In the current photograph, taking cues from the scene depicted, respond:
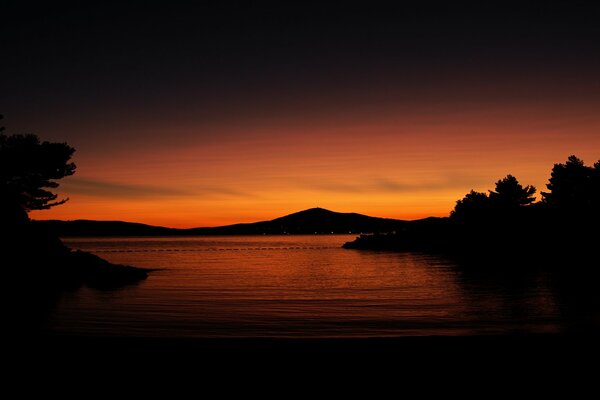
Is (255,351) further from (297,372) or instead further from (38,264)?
(38,264)

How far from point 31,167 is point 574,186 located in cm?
9952

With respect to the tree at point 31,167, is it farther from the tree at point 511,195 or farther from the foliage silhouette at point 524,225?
the tree at point 511,195

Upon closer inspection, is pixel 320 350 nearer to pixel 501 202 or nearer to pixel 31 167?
pixel 31 167

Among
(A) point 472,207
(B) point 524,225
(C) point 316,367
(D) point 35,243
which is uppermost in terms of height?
(A) point 472,207

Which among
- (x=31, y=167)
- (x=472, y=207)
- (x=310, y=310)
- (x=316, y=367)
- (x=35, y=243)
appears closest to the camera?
(x=316, y=367)

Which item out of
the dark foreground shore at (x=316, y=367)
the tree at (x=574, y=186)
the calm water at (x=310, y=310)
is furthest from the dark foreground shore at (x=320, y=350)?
the tree at (x=574, y=186)

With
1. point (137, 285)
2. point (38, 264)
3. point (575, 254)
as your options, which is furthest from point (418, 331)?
point (575, 254)

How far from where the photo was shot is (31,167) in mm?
50438

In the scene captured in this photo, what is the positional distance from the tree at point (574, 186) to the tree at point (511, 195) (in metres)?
9.73

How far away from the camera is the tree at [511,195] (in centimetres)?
12231

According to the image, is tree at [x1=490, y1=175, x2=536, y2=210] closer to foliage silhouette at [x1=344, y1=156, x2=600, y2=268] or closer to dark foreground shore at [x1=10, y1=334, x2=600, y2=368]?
foliage silhouette at [x1=344, y1=156, x2=600, y2=268]

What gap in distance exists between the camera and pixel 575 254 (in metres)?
94.5

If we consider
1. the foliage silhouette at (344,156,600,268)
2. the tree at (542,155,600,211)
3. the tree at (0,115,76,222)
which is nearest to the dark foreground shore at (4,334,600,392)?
the tree at (0,115,76,222)

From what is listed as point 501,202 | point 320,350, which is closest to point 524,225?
point 501,202
